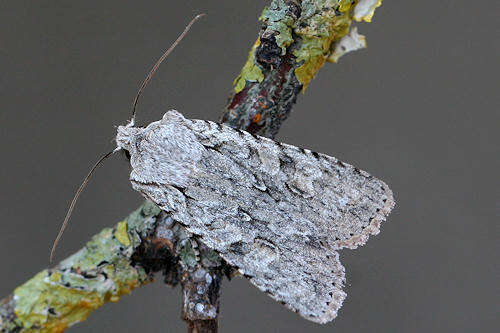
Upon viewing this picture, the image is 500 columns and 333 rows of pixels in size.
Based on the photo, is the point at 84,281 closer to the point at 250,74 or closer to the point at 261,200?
the point at 261,200

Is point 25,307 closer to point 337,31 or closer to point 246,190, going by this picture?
point 246,190

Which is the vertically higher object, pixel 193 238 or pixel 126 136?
pixel 126 136


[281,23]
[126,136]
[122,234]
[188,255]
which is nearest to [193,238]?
[188,255]

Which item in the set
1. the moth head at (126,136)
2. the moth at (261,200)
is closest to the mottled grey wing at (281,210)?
the moth at (261,200)

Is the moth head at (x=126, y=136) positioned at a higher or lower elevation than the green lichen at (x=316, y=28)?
lower

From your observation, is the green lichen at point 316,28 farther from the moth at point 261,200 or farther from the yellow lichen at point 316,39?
the moth at point 261,200

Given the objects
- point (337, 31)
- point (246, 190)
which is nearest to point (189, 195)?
point (246, 190)

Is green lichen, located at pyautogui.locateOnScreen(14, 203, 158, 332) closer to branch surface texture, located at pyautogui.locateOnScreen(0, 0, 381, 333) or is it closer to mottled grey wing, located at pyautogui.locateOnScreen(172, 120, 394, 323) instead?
branch surface texture, located at pyautogui.locateOnScreen(0, 0, 381, 333)

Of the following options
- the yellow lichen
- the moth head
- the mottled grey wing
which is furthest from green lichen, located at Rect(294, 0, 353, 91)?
the moth head
